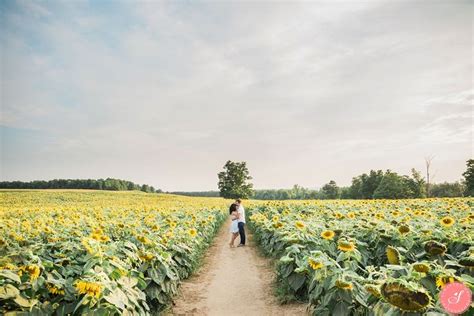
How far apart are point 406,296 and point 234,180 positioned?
83.1 metres

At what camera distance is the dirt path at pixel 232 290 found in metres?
6.29

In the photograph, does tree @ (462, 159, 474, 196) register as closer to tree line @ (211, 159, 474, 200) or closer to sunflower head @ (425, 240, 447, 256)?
tree line @ (211, 159, 474, 200)

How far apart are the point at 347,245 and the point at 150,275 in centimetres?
324

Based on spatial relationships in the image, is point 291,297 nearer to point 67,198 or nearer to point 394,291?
point 394,291

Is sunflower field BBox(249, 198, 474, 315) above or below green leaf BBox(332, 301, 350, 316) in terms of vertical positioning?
above

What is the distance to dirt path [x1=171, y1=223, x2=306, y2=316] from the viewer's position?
20.6 ft

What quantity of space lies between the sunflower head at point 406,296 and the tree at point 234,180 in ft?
264

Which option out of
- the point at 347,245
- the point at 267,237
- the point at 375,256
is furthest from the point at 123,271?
the point at 267,237

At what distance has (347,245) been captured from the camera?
15.6 feet

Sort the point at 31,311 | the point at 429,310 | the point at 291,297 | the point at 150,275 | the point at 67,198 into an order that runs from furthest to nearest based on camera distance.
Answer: the point at 67,198
the point at 291,297
the point at 150,275
the point at 31,311
the point at 429,310

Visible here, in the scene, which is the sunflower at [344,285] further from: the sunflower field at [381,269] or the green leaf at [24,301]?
the green leaf at [24,301]

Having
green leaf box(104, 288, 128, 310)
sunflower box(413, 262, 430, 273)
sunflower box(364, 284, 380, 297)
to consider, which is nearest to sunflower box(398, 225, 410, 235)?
sunflower box(413, 262, 430, 273)

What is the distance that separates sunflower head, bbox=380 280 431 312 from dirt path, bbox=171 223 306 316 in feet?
11.4

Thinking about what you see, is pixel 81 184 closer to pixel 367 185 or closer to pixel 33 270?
pixel 367 185
